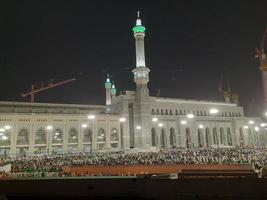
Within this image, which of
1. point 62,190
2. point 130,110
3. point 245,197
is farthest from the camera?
point 130,110

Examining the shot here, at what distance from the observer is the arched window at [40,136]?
5512 centimetres

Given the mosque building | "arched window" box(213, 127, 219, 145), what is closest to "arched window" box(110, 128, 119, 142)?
the mosque building

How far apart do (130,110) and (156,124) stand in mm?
7794

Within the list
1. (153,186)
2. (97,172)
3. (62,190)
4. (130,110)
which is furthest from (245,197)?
(130,110)

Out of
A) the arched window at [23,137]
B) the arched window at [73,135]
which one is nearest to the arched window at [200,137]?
the arched window at [73,135]

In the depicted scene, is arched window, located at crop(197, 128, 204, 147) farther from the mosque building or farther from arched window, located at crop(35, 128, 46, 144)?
arched window, located at crop(35, 128, 46, 144)

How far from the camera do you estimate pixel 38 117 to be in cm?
5578

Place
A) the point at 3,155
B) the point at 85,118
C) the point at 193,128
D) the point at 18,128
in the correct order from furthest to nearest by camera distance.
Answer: the point at 193,128 → the point at 85,118 → the point at 18,128 → the point at 3,155

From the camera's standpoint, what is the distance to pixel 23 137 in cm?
5419

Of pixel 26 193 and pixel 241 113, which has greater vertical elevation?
pixel 241 113

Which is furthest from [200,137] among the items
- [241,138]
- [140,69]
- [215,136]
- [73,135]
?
[73,135]

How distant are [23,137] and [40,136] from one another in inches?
127

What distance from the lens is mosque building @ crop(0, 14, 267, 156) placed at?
178 feet

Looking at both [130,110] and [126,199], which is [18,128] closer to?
[130,110]
